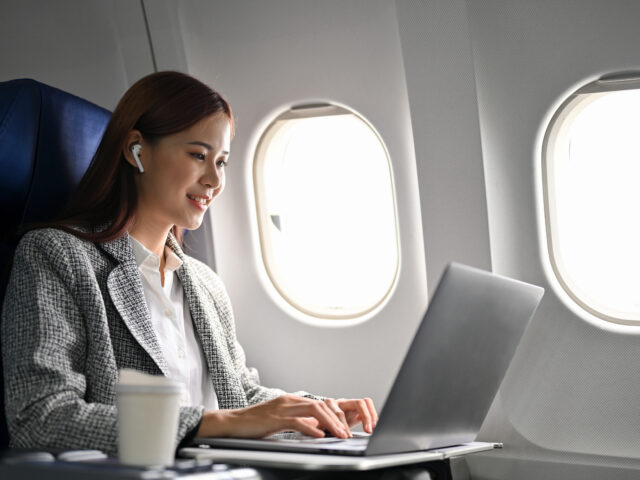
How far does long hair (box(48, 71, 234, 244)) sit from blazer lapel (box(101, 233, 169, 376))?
0.37 feet

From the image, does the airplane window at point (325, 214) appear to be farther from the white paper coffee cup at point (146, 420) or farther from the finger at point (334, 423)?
the white paper coffee cup at point (146, 420)

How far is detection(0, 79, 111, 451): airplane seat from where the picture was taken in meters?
1.75

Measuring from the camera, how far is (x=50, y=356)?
1455 mm

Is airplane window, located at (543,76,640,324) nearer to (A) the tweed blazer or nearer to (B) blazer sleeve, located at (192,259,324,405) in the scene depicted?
(B) blazer sleeve, located at (192,259,324,405)

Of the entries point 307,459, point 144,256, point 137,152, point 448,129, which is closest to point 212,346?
point 144,256

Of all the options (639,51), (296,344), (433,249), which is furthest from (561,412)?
(639,51)

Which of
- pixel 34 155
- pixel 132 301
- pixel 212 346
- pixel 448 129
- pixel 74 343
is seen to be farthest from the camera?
pixel 448 129

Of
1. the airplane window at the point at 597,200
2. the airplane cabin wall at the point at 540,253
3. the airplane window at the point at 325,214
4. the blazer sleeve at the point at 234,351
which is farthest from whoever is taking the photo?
the airplane window at the point at 325,214

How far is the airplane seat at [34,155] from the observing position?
1748mm

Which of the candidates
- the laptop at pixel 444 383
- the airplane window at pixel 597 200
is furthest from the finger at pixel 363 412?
the airplane window at pixel 597 200

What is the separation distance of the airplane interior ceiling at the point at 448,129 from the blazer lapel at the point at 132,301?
0.91 meters

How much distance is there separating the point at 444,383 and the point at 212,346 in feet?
2.30

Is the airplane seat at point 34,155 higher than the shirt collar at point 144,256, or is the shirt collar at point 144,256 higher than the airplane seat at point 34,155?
the airplane seat at point 34,155

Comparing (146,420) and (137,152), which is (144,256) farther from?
(146,420)
